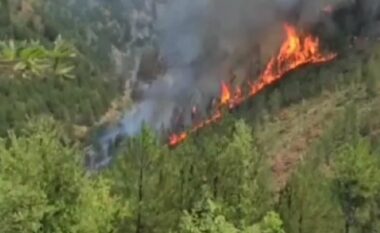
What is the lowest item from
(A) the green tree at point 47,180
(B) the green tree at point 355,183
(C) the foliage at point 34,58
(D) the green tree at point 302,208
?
(C) the foliage at point 34,58

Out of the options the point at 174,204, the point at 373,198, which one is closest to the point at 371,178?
the point at 373,198

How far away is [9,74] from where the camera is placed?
7.59 m

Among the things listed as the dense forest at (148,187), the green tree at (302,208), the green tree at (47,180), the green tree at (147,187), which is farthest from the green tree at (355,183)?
the green tree at (47,180)

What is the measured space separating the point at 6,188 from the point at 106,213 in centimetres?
1641

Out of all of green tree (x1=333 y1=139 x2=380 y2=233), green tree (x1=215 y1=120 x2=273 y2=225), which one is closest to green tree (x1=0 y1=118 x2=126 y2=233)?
green tree (x1=215 y1=120 x2=273 y2=225)

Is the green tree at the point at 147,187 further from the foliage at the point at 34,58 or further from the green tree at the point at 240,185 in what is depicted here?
the foliage at the point at 34,58

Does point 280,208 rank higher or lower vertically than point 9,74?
higher

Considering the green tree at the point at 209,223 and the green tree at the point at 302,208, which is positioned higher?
the green tree at the point at 302,208

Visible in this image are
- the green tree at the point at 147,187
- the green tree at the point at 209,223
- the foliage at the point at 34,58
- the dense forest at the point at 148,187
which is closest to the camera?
the foliage at the point at 34,58

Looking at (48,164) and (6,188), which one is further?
(48,164)

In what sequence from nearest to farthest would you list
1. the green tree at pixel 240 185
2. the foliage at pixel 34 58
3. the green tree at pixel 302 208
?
the foliage at pixel 34 58
the green tree at pixel 240 185
the green tree at pixel 302 208

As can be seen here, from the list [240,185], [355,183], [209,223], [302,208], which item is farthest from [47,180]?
[355,183]

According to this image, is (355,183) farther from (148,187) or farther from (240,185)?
(148,187)

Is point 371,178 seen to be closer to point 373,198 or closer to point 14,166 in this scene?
point 373,198
